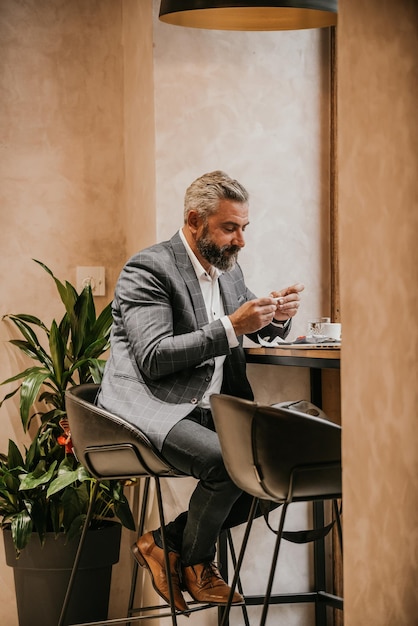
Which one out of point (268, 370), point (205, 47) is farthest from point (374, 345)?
point (205, 47)

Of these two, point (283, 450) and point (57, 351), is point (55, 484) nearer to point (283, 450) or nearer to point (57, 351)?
point (57, 351)

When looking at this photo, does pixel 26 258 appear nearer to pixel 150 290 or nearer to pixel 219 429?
pixel 150 290

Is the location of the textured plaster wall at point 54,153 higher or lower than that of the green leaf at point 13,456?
higher

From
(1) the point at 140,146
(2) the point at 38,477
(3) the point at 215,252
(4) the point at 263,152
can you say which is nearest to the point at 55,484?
(2) the point at 38,477

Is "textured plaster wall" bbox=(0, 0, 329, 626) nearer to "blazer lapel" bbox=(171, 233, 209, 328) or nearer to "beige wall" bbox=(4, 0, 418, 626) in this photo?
"beige wall" bbox=(4, 0, 418, 626)

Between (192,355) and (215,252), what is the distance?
1.40 feet

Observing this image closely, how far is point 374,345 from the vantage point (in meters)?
1.40

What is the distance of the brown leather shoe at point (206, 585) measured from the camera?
259 centimetres

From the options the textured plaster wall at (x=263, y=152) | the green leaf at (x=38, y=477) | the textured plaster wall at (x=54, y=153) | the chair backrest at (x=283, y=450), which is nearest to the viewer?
the chair backrest at (x=283, y=450)

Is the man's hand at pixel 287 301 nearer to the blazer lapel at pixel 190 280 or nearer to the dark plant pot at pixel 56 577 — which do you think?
the blazer lapel at pixel 190 280

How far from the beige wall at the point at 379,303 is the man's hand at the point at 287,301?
144cm

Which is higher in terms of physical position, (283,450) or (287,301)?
(287,301)

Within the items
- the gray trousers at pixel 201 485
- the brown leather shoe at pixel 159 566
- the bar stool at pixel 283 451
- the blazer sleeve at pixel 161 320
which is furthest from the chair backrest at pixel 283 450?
the brown leather shoe at pixel 159 566

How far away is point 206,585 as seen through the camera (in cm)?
261
